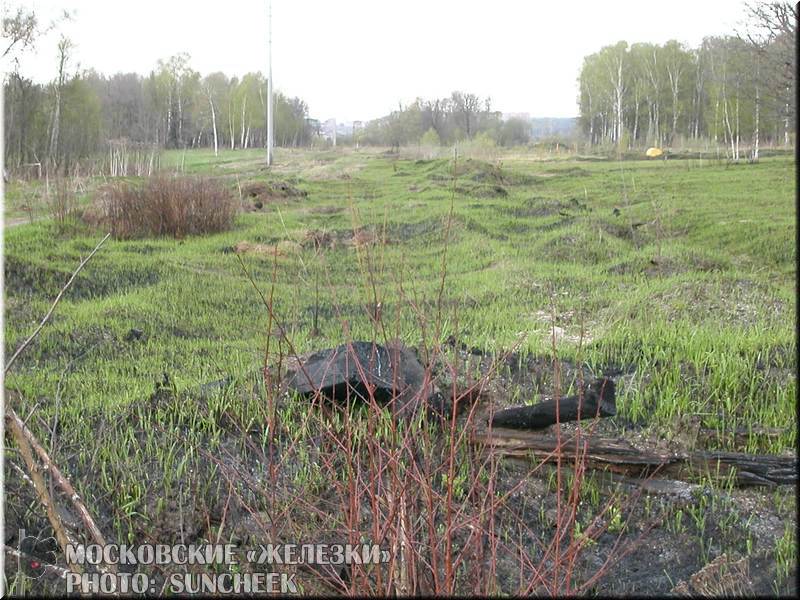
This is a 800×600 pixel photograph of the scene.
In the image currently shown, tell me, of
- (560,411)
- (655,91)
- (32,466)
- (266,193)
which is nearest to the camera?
(32,466)

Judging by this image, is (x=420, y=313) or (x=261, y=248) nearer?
(x=420, y=313)

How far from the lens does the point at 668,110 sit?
43.8 meters

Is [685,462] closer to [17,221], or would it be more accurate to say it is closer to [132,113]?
[17,221]

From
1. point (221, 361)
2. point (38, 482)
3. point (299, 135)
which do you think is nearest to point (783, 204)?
point (221, 361)

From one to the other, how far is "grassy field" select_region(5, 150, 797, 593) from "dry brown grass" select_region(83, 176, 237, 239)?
449mm

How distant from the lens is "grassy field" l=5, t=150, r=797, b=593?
3.72 meters

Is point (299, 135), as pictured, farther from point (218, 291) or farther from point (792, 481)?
point (792, 481)

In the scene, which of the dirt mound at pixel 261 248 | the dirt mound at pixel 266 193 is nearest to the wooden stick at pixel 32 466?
the dirt mound at pixel 261 248

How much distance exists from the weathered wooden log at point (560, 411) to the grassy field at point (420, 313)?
18cm

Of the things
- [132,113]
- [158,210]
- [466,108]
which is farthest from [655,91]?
[158,210]

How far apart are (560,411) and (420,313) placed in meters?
1.34

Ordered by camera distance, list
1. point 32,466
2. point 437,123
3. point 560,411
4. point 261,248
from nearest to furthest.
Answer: point 32,466 < point 560,411 < point 261,248 < point 437,123

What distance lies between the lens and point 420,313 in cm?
262

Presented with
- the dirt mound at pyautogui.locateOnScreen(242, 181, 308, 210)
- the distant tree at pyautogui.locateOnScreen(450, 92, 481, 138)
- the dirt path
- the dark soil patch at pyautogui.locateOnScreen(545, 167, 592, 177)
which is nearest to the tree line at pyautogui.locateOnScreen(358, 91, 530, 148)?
the distant tree at pyautogui.locateOnScreen(450, 92, 481, 138)
